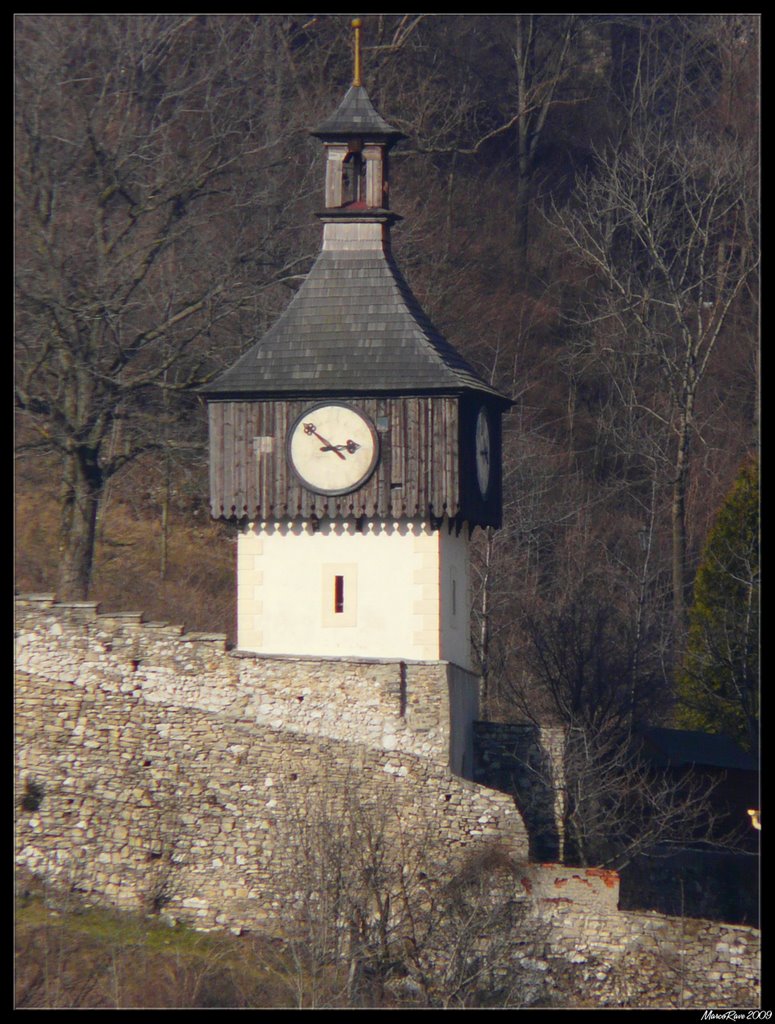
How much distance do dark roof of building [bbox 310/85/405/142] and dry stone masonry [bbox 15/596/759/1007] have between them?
6.17 meters

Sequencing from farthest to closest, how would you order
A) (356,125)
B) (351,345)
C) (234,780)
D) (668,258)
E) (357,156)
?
(668,258) → (357,156) → (356,125) → (351,345) → (234,780)

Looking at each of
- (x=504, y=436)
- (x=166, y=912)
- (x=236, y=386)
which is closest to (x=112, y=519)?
(x=504, y=436)

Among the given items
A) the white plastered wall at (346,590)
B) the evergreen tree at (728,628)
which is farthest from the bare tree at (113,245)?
the evergreen tree at (728,628)

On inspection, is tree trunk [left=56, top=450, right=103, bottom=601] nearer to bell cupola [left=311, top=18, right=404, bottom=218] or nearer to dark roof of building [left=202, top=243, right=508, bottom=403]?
dark roof of building [left=202, top=243, right=508, bottom=403]

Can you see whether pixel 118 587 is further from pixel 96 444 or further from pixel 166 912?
pixel 166 912

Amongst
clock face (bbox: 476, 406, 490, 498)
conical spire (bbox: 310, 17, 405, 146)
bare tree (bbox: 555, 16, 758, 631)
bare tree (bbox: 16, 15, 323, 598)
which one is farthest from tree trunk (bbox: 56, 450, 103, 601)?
bare tree (bbox: 555, 16, 758, 631)

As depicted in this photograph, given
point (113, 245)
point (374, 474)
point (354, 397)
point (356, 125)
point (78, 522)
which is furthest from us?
point (113, 245)

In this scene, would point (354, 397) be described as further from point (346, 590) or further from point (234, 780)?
point (234, 780)

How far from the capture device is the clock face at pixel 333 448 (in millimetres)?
26609

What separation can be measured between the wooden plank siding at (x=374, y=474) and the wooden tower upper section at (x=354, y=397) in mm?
11

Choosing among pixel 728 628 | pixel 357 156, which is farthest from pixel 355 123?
pixel 728 628

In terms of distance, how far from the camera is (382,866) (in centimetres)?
2488

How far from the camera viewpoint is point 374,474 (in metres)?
26.6

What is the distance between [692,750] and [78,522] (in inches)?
342
